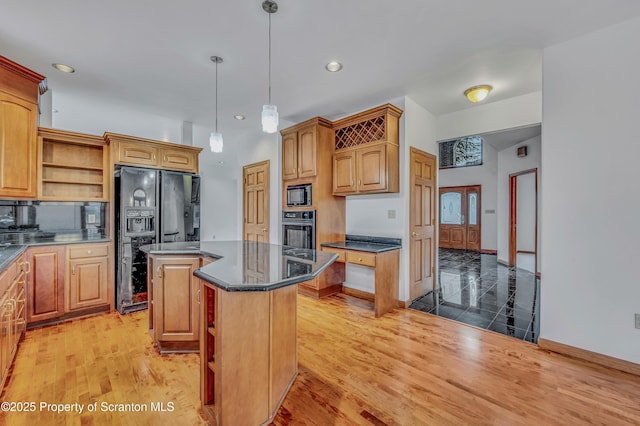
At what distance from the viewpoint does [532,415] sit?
1643 mm

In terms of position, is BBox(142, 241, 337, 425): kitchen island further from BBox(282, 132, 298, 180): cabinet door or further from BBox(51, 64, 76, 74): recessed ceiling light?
BBox(51, 64, 76, 74): recessed ceiling light

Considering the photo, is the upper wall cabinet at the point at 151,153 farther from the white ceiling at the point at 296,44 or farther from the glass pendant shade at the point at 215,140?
the glass pendant shade at the point at 215,140

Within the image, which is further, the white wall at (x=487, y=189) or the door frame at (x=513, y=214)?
the white wall at (x=487, y=189)

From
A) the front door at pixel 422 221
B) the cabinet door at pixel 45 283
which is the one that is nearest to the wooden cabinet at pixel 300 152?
the front door at pixel 422 221

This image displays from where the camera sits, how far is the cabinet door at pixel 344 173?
146 inches

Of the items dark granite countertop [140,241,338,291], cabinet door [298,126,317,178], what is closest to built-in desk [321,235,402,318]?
cabinet door [298,126,317,178]

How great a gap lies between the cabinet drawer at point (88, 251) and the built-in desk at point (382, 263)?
2.68 m

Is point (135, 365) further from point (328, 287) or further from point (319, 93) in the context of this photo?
point (319, 93)

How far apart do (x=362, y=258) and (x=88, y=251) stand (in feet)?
10.4

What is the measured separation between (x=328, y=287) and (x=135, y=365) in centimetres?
241

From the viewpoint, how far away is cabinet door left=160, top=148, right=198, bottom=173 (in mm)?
3754

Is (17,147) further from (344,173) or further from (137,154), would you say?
(344,173)

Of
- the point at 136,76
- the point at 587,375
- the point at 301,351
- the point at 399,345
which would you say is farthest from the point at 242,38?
the point at 587,375

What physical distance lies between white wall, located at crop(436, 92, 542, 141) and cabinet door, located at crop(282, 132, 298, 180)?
2181 mm
